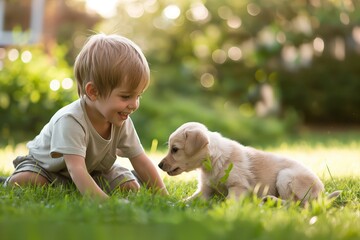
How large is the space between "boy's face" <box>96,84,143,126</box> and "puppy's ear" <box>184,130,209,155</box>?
46 centimetres

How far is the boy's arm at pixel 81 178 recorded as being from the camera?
11.9 feet

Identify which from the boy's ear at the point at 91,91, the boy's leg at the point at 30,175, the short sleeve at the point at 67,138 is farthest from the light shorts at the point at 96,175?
the boy's ear at the point at 91,91

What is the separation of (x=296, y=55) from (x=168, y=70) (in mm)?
3359

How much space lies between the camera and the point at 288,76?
1444cm

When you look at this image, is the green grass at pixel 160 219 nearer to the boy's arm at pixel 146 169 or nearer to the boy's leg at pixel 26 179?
the boy's leg at pixel 26 179

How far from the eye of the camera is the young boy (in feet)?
12.6

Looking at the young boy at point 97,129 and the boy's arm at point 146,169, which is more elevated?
the young boy at point 97,129

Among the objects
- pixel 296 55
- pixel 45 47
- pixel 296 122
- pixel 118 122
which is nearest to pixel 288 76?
pixel 296 55

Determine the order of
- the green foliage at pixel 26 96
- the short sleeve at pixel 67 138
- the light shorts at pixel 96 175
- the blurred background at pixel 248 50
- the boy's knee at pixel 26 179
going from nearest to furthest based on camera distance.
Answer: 1. the short sleeve at pixel 67 138
2. the boy's knee at pixel 26 179
3. the light shorts at pixel 96 175
4. the green foliage at pixel 26 96
5. the blurred background at pixel 248 50

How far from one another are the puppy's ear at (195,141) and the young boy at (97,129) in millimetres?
358

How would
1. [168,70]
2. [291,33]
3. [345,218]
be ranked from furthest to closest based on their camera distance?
[291,33], [168,70], [345,218]

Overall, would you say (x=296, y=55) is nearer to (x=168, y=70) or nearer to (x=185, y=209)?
(x=168, y=70)

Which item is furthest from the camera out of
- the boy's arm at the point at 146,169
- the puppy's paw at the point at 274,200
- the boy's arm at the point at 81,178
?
the boy's arm at the point at 146,169

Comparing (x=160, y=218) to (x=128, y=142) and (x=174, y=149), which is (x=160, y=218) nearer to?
(x=174, y=149)
